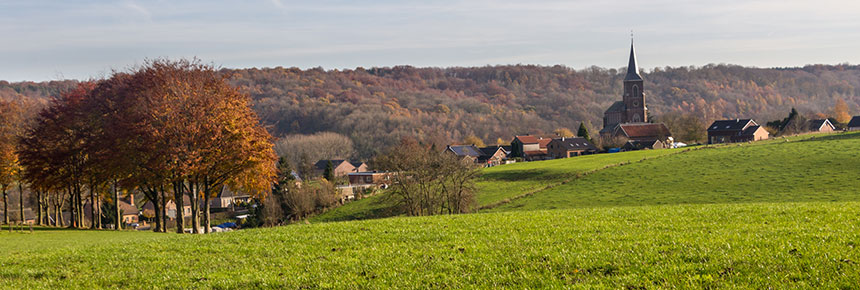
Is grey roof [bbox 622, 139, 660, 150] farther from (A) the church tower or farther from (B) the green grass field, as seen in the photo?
(B) the green grass field

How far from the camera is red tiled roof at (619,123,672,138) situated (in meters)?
127

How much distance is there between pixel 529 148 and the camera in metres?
131

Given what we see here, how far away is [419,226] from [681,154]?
66770mm

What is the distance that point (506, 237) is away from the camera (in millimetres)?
15742

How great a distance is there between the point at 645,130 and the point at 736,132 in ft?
54.3

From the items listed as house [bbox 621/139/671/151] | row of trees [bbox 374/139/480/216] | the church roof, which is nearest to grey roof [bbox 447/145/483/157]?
house [bbox 621/139/671/151]

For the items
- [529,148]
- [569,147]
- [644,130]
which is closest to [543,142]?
[529,148]

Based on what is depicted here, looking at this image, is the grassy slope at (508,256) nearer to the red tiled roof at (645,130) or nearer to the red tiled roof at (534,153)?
the red tiled roof at (534,153)

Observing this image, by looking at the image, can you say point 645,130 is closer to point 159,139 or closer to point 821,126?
point 821,126

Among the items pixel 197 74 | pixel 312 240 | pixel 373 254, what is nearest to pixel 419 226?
pixel 312 240

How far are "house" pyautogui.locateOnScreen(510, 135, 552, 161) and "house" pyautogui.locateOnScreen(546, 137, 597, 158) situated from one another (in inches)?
86.3

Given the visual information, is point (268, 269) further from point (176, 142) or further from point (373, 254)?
point (176, 142)

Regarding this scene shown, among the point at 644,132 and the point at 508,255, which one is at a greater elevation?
the point at 644,132

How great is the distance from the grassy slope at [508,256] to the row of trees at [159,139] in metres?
15.4
